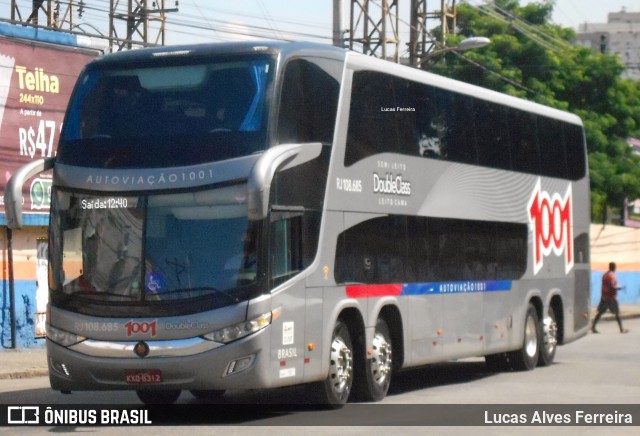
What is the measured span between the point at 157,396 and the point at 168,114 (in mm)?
3456

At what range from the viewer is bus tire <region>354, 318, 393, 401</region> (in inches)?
603

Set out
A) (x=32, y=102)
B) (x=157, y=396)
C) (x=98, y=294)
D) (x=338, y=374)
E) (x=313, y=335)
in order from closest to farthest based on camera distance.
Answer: (x=98, y=294) → (x=313, y=335) → (x=338, y=374) → (x=157, y=396) → (x=32, y=102)

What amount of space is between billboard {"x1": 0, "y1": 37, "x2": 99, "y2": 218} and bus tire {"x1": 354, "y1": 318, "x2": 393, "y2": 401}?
10.9 metres

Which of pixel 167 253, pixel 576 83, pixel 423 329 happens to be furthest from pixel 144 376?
pixel 576 83

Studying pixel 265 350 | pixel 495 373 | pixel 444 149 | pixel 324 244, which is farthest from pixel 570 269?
pixel 265 350

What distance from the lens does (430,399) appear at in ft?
52.3

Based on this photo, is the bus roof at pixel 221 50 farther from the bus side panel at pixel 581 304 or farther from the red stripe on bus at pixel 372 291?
the bus side panel at pixel 581 304

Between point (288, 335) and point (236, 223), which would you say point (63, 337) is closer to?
point (236, 223)

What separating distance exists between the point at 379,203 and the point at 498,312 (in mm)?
4560

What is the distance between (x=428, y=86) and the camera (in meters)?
17.4

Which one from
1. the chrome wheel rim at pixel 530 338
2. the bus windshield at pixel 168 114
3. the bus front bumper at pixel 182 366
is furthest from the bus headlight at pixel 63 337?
the chrome wheel rim at pixel 530 338

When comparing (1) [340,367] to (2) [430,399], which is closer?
(1) [340,367]

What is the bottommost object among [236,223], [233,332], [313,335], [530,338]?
[530,338]

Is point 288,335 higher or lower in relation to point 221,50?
lower
